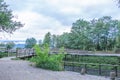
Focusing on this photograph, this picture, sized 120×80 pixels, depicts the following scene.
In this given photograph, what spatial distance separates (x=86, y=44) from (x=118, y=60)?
35.7 m

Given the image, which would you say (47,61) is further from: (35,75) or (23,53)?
(23,53)

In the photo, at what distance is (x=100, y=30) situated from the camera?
80.6 meters

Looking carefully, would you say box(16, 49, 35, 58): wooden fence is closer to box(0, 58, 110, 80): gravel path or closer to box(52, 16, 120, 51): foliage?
box(0, 58, 110, 80): gravel path

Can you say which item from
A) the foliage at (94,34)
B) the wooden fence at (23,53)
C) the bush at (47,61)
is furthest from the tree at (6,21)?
the foliage at (94,34)

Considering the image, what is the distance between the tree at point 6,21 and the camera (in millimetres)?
12189

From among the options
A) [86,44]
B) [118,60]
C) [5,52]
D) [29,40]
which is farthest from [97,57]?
[86,44]

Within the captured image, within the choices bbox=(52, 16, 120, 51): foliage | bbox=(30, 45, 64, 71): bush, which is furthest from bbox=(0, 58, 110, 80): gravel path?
bbox=(52, 16, 120, 51): foliage

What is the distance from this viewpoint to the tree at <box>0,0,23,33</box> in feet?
40.0

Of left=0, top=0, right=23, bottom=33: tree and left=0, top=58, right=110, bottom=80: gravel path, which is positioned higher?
left=0, top=0, right=23, bottom=33: tree

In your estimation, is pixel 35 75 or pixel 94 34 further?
pixel 94 34

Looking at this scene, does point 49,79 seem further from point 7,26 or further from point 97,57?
point 97,57

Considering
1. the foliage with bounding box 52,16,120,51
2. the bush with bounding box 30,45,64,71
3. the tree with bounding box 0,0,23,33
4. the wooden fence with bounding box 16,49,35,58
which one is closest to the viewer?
the tree with bounding box 0,0,23,33

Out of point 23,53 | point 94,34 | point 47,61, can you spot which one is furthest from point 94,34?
point 47,61

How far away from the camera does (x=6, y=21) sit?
40.7ft
